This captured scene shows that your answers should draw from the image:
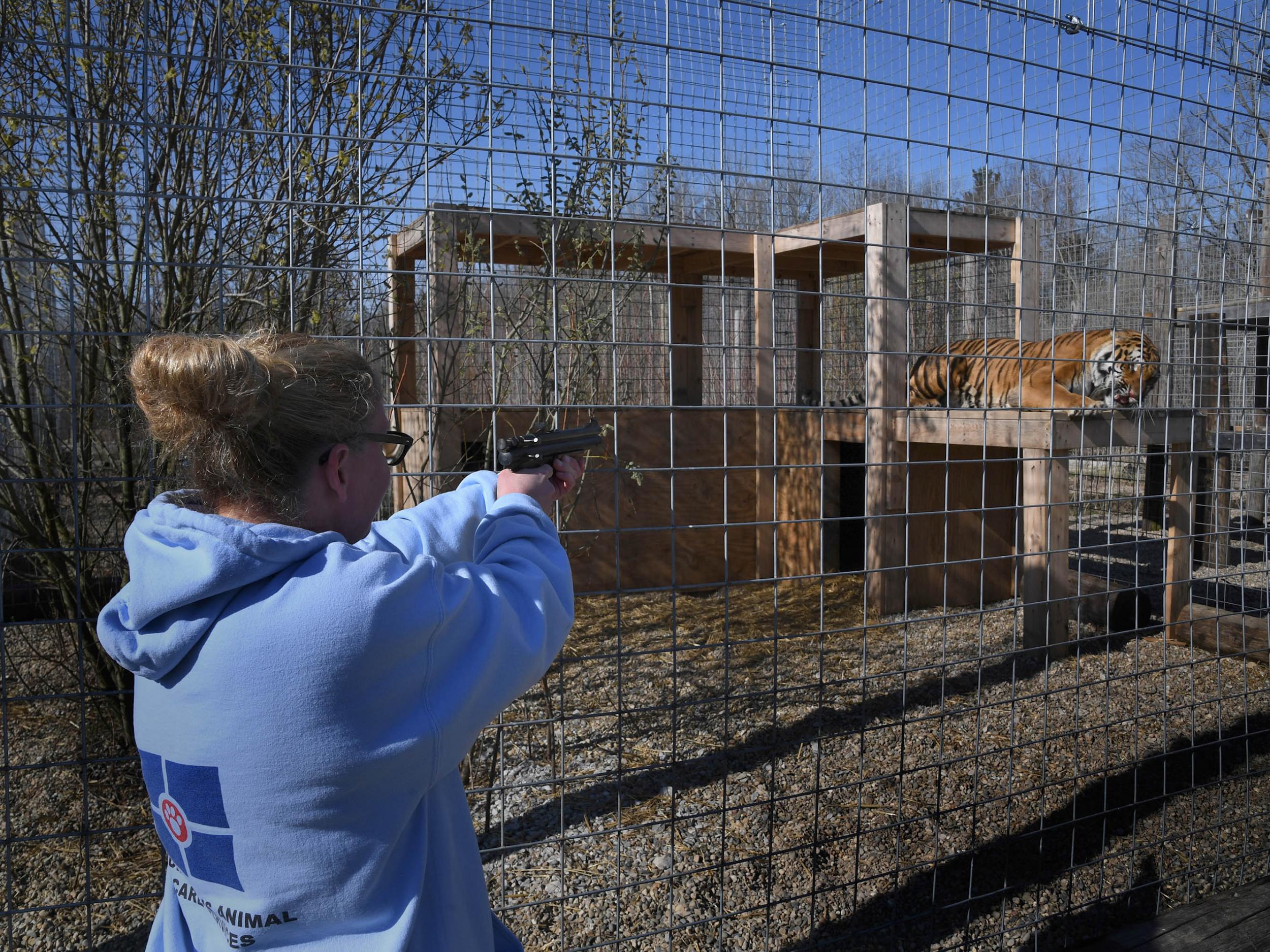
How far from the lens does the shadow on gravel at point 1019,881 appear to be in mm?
2498

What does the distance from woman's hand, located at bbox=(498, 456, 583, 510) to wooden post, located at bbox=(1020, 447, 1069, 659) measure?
3.71m

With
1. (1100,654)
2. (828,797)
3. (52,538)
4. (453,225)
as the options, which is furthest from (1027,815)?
(52,538)

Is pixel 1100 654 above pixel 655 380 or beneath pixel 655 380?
beneath

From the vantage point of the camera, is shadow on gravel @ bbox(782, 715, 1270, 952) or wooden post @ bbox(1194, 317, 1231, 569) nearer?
shadow on gravel @ bbox(782, 715, 1270, 952)

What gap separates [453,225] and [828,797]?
7.69 feet

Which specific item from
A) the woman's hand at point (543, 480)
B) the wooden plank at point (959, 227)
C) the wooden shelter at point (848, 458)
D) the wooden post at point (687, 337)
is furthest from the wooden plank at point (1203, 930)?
the wooden post at point (687, 337)

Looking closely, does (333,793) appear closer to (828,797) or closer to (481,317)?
(828,797)

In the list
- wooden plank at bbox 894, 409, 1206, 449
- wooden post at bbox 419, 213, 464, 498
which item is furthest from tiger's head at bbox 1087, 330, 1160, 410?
wooden post at bbox 419, 213, 464, 498

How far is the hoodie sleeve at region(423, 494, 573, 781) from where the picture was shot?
42.5 inches

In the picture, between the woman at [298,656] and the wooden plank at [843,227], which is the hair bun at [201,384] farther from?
the wooden plank at [843,227]

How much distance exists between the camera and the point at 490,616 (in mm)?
1118

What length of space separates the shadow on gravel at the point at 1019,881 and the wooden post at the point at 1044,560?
133 centimetres

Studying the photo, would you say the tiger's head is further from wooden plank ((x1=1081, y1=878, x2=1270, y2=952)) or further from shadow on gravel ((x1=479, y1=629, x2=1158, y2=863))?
wooden plank ((x1=1081, y1=878, x2=1270, y2=952))

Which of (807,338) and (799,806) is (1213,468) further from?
(799,806)
